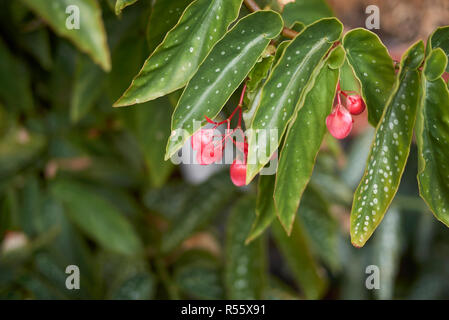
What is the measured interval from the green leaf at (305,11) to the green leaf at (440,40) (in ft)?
0.60

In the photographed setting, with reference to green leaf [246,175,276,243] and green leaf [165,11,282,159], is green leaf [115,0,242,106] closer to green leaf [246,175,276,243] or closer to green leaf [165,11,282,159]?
green leaf [165,11,282,159]

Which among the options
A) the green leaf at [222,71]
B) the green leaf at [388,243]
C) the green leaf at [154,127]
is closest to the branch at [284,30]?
the green leaf at [222,71]

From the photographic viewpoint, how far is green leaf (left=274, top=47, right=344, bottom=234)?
44 centimetres

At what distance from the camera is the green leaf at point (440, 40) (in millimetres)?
426

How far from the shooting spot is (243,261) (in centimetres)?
84

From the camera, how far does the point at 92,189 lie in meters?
1.10

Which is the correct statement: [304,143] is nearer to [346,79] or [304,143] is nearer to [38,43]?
[346,79]

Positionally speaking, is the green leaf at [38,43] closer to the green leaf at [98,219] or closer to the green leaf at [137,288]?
the green leaf at [98,219]

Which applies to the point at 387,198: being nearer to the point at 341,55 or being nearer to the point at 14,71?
the point at 341,55

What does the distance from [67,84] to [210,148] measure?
28.5 inches

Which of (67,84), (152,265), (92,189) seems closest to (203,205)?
(152,265)

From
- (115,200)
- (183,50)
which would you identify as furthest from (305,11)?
(115,200)

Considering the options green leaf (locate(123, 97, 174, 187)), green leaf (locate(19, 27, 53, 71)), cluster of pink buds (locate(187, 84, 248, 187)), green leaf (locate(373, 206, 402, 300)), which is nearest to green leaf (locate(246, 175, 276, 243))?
cluster of pink buds (locate(187, 84, 248, 187))
